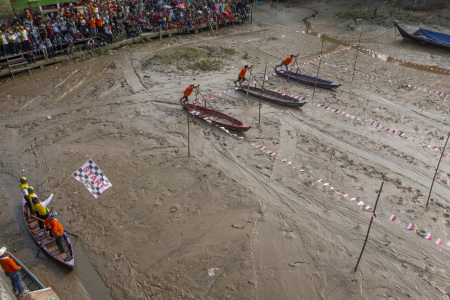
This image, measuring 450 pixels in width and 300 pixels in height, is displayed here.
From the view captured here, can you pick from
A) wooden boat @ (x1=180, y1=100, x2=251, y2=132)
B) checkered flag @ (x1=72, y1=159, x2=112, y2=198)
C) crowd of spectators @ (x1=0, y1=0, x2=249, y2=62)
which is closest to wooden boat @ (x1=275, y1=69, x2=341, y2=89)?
wooden boat @ (x1=180, y1=100, x2=251, y2=132)

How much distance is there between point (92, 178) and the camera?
8.65m

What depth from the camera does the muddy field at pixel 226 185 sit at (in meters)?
7.96

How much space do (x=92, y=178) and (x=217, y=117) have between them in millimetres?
6973

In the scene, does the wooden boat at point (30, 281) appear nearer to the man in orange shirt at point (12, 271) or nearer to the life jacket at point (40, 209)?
the man in orange shirt at point (12, 271)

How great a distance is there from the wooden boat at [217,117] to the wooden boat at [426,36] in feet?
63.1

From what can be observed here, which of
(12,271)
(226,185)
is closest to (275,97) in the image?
(226,185)

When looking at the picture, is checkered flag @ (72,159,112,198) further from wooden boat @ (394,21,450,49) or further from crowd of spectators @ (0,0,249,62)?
wooden boat @ (394,21,450,49)

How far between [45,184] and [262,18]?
93.0 feet

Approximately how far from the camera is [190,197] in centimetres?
1027

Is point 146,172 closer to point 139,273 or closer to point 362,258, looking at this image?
point 139,273

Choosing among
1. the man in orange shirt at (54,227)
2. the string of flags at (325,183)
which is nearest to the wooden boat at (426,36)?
the string of flags at (325,183)

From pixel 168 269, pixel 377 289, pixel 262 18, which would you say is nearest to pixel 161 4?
pixel 262 18

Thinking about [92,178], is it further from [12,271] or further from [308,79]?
[308,79]

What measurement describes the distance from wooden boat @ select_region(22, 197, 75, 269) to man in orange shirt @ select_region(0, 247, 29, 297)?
1196 millimetres
